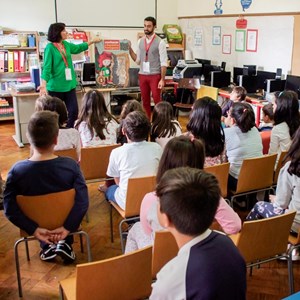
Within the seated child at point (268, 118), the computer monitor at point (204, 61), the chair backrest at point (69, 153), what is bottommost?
the chair backrest at point (69, 153)

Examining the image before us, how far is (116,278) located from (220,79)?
18.2 feet

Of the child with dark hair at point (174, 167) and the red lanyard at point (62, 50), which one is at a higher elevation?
the red lanyard at point (62, 50)

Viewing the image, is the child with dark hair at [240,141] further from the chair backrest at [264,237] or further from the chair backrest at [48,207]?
the chair backrest at [48,207]

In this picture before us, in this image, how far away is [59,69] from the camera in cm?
502

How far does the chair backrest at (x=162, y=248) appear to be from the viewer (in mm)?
1722

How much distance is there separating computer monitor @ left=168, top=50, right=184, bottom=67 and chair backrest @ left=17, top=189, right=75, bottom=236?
20.6ft

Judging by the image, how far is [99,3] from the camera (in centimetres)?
772

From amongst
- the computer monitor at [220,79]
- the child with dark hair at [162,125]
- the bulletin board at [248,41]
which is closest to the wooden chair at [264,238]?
the child with dark hair at [162,125]

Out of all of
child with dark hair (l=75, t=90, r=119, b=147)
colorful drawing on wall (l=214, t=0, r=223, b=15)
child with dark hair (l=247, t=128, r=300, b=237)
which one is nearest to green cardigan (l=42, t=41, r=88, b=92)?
child with dark hair (l=75, t=90, r=119, b=147)

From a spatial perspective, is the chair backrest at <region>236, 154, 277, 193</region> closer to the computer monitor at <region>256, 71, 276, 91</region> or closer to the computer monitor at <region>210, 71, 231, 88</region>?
the computer monitor at <region>256, 71, 276, 91</region>

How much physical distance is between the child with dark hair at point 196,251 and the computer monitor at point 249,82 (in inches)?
→ 198

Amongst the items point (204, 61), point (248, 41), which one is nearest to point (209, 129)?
point (248, 41)

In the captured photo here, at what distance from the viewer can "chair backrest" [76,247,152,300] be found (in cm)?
146

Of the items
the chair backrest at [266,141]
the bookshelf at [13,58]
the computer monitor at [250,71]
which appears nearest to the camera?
the chair backrest at [266,141]
